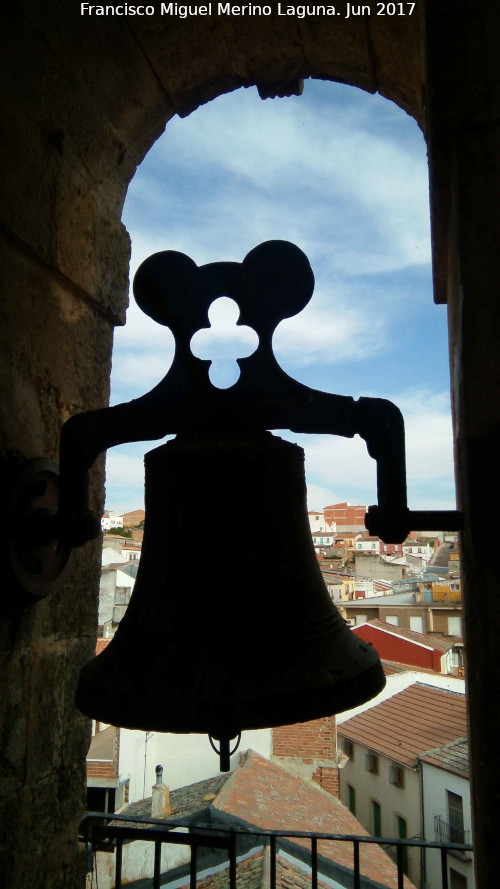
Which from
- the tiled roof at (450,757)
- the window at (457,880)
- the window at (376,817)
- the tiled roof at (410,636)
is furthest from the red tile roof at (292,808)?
the tiled roof at (410,636)

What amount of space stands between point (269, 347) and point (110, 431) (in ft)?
1.05

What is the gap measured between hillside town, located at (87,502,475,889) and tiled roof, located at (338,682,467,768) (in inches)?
1.3

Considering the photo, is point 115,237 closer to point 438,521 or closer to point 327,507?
point 438,521

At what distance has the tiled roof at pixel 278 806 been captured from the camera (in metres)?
8.95

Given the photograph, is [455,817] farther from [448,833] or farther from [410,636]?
[410,636]

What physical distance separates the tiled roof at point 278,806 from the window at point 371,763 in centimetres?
477

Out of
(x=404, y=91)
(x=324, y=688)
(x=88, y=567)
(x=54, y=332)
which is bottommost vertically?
(x=324, y=688)

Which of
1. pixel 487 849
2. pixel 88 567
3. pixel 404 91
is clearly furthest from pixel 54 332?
pixel 487 849

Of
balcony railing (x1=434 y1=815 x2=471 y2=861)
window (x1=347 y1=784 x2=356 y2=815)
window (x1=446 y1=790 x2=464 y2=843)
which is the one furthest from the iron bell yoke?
window (x1=347 y1=784 x2=356 y2=815)

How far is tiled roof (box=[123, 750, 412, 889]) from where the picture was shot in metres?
8.95

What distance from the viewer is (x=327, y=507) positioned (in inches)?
3174

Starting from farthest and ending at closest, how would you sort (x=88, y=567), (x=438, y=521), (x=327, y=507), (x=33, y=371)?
1. (x=327, y=507)
2. (x=88, y=567)
3. (x=33, y=371)
4. (x=438, y=521)

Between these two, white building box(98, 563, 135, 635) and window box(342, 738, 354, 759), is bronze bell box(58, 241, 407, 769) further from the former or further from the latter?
window box(342, 738, 354, 759)

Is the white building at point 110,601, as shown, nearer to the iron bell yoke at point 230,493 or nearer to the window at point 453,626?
the iron bell yoke at point 230,493
